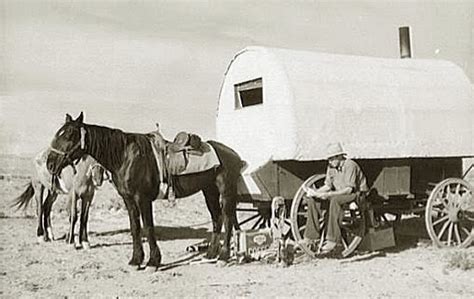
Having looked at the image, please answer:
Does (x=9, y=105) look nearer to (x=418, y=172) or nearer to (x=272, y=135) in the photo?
(x=272, y=135)

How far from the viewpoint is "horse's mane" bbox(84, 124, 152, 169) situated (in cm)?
759

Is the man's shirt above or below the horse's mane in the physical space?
below

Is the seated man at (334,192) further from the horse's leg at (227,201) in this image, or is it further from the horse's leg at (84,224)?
the horse's leg at (84,224)

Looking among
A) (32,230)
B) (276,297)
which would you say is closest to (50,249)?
(32,230)

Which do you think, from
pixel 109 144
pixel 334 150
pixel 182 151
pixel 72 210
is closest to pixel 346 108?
pixel 334 150

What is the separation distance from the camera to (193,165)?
802 cm

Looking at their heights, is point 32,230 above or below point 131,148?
below

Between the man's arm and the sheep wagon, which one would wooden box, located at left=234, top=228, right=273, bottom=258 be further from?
the man's arm

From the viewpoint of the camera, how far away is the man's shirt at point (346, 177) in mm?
8055

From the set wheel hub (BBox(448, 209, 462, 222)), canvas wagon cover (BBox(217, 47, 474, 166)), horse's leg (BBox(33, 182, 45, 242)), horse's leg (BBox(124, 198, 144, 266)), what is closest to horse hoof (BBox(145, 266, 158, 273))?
horse's leg (BBox(124, 198, 144, 266))

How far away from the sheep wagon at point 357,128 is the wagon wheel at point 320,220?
0.02 m

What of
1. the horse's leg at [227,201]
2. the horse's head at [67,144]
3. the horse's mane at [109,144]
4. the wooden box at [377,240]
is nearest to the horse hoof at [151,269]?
the horse's leg at [227,201]

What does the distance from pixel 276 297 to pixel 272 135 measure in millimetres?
2906

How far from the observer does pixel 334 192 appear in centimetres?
799
